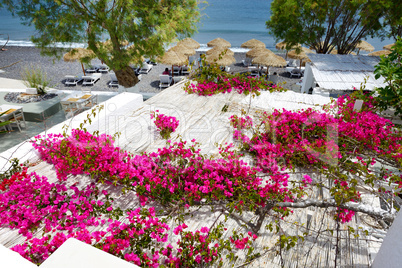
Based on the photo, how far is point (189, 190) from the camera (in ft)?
11.3

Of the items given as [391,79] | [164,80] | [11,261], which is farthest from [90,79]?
[11,261]

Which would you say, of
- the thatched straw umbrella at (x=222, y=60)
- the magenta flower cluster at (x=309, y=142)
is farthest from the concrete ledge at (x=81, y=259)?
the thatched straw umbrella at (x=222, y=60)

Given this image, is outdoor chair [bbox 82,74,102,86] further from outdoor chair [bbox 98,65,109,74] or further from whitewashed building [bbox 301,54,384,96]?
whitewashed building [bbox 301,54,384,96]

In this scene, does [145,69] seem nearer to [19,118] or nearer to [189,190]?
[19,118]

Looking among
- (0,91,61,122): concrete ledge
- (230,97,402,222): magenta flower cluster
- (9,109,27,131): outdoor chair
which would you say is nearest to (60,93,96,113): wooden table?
(0,91,61,122): concrete ledge

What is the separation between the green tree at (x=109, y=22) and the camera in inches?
388

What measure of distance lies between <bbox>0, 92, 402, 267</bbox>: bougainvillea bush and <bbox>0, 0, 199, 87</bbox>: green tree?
7.05m

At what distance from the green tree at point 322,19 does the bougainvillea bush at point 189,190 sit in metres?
13.1

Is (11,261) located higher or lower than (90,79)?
higher

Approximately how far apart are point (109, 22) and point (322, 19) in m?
13.7

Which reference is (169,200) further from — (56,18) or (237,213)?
(56,18)

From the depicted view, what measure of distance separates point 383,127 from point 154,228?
5.27 metres

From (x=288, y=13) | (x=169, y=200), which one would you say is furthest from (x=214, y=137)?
(x=288, y=13)

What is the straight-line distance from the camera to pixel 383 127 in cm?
517
